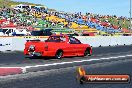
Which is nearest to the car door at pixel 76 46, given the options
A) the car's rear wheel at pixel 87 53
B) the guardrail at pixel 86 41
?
the car's rear wheel at pixel 87 53

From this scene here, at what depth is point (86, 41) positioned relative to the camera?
4072 centimetres

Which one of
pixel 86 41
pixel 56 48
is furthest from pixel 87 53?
pixel 86 41

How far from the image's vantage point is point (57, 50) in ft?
71.1

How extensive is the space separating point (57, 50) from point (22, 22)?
104 ft

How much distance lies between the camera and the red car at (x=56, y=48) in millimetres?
21172

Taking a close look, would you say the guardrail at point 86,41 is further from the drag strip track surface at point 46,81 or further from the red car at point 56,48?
the drag strip track surface at point 46,81

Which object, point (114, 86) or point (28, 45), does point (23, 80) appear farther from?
point (28, 45)

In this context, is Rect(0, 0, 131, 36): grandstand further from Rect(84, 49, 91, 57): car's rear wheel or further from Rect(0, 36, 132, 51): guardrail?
Rect(84, 49, 91, 57): car's rear wheel

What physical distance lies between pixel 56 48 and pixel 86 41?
19353mm

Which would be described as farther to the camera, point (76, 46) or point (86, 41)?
point (86, 41)

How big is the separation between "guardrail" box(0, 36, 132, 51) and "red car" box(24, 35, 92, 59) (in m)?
8.75

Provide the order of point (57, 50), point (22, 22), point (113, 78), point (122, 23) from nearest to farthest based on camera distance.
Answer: point (113, 78), point (57, 50), point (22, 22), point (122, 23)

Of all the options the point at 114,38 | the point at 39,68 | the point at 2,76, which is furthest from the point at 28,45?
the point at 114,38

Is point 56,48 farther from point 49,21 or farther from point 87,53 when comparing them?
point 49,21
